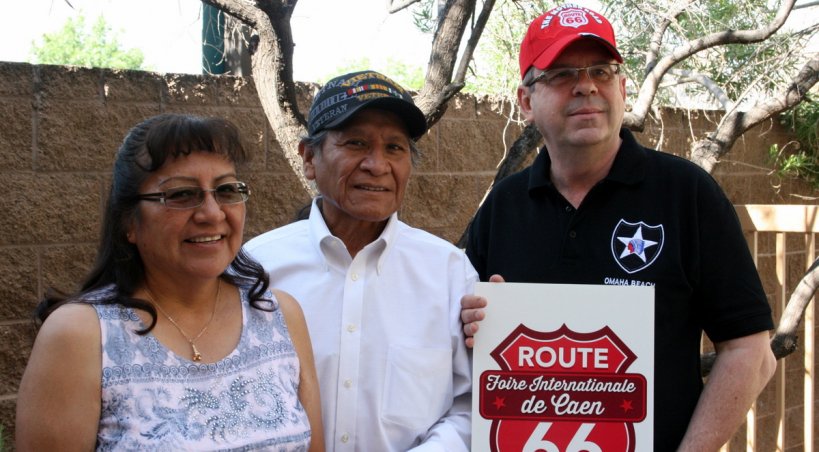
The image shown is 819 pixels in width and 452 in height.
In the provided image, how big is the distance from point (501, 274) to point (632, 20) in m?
3.30

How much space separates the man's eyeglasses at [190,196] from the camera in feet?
6.72

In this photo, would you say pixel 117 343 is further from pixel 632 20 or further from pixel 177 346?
pixel 632 20

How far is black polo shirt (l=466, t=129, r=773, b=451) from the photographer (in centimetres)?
239

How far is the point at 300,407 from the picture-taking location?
216 centimetres

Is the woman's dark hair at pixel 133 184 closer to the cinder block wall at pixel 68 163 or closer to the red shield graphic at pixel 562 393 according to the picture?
the red shield graphic at pixel 562 393

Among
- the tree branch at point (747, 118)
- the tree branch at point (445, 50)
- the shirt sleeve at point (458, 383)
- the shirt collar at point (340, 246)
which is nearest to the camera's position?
the shirt sleeve at point (458, 383)

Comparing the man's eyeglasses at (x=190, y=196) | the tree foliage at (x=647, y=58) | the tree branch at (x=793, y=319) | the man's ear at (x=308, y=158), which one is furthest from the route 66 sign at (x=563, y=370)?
the tree branch at (x=793, y=319)

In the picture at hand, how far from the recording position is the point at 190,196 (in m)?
2.07

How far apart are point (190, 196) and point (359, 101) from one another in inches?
21.5

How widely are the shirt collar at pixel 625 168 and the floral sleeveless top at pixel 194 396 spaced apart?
3.14 feet

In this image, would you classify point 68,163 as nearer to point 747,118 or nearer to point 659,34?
point 659,34

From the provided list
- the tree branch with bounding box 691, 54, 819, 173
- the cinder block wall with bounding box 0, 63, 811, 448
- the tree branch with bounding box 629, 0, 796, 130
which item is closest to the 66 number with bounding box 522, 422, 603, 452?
the cinder block wall with bounding box 0, 63, 811, 448

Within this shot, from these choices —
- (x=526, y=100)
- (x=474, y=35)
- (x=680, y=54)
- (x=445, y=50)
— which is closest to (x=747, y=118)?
(x=680, y=54)

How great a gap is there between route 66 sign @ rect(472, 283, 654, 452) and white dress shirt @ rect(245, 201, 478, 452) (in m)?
0.10
